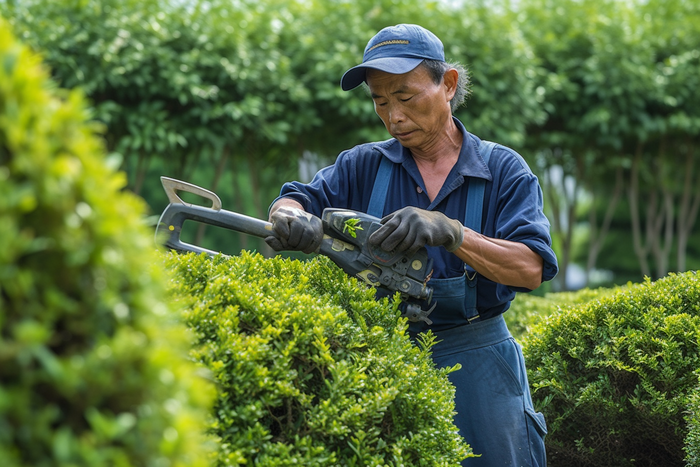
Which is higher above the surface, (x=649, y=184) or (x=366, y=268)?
(x=366, y=268)

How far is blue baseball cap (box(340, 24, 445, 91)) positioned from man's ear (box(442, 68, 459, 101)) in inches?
3.0

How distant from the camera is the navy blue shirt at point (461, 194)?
2.92 meters

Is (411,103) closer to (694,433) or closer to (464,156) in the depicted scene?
(464,156)

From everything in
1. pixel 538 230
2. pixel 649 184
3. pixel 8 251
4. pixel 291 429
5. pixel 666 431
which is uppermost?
pixel 8 251

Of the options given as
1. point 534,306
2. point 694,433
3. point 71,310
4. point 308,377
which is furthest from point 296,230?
point 534,306

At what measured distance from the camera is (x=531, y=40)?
9.62m

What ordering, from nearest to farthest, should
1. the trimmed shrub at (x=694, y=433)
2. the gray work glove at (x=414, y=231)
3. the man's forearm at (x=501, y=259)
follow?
the gray work glove at (x=414, y=231)
the man's forearm at (x=501, y=259)
the trimmed shrub at (x=694, y=433)

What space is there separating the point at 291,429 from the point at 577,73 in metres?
8.35

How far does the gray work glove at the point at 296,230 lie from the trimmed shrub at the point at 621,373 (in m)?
1.55

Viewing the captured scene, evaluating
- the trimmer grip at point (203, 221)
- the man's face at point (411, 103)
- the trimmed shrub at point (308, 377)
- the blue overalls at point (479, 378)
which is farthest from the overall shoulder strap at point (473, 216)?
the trimmer grip at point (203, 221)

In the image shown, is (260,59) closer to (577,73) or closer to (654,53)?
(577,73)

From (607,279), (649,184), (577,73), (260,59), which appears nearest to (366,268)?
(260,59)

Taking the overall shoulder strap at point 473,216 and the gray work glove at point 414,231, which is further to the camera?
the overall shoulder strap at point 473,216

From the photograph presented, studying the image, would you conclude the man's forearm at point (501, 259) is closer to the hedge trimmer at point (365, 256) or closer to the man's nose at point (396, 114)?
the hedge trimmer at point (365, 256)
